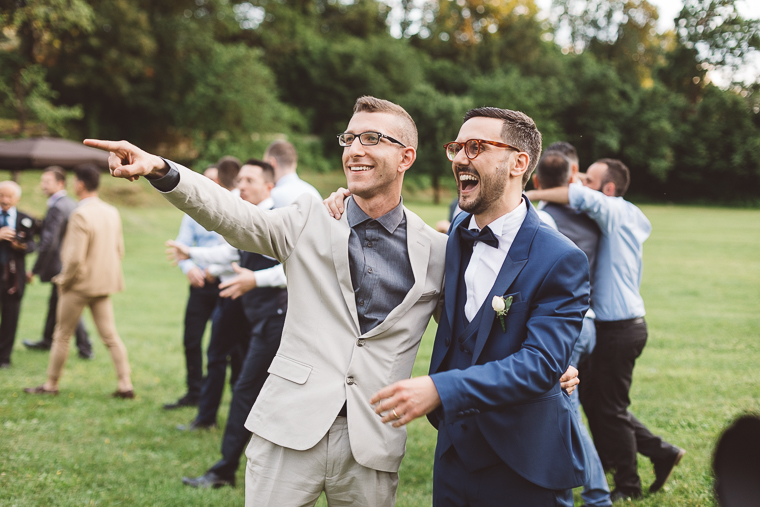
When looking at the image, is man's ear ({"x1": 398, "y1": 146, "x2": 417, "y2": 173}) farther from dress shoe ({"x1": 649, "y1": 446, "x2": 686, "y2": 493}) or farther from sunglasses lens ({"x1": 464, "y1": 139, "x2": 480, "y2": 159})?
dress shoe ({"x1": 649, "y1": 446, "x2": 686, "y2": 493})

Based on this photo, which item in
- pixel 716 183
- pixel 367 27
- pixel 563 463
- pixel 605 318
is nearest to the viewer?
pixel 563 463

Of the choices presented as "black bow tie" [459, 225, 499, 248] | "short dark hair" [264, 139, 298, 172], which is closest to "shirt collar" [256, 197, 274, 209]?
"short dark hair" [264, 139, 298, 172]

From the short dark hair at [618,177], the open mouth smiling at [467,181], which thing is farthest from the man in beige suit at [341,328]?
the short dark hair at [618,177]

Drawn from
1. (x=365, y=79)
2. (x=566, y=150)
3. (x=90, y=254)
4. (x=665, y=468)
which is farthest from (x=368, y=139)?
(x=365, y=79)

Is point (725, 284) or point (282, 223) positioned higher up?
point (282, 223)

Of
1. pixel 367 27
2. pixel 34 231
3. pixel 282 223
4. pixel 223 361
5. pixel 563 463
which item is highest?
pixel 367 27

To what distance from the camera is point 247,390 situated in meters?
5.06

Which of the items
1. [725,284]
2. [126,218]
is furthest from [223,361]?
[126,218]

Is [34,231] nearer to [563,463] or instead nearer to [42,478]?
[42,478]

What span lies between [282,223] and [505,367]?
3.75ft

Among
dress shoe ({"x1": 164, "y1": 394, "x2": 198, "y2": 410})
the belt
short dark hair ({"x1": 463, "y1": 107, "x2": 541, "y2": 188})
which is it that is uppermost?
short dark hair ({"x1": 463, "y1": 107, "x2": 541, "y2": 188})

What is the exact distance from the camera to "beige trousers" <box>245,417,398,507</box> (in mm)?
2666

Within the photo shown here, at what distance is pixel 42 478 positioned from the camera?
4961 mm

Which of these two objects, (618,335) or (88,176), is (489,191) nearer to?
(618,335)
